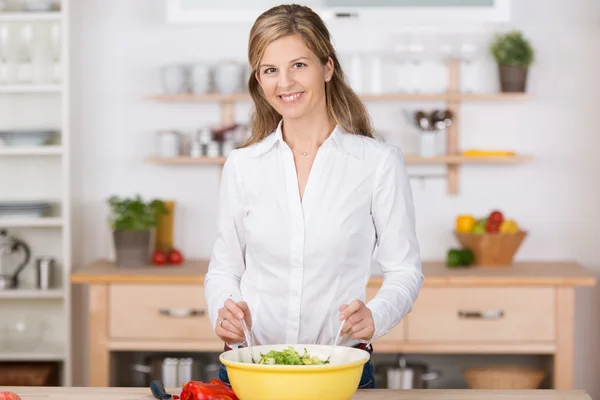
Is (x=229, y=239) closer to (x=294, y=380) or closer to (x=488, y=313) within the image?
(x=294, y=380)

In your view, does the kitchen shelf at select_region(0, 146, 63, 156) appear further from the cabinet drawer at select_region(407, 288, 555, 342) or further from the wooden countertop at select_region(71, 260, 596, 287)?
the cabinet drawer at select_region(407, 288, 555, 342)

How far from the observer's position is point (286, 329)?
2.12 meters

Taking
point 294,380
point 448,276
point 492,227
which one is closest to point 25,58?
point 448,276

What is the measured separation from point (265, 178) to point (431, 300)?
5.83ft

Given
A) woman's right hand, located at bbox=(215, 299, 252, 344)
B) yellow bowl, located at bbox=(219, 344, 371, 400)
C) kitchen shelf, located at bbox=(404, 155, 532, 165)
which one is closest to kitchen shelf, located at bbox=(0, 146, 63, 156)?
kitchen shelf, located at bbox=(404, 155, 532, 165)

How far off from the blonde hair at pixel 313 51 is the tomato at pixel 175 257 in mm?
1866

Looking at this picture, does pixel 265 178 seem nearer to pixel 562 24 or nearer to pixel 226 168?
pixel 226 168

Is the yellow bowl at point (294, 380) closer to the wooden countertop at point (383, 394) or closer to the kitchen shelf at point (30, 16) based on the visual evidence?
the wooden countertop at point (383, 394)

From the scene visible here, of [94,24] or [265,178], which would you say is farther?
[94,24]

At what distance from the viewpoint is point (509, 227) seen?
3.99 metres

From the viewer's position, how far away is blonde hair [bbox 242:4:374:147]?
1993mm

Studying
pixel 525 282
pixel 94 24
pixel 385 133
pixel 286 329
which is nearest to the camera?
pixel 286 329

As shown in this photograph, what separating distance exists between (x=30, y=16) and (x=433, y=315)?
2.18 meters

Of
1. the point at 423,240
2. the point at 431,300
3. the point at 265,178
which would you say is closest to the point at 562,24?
the point at 423,240
